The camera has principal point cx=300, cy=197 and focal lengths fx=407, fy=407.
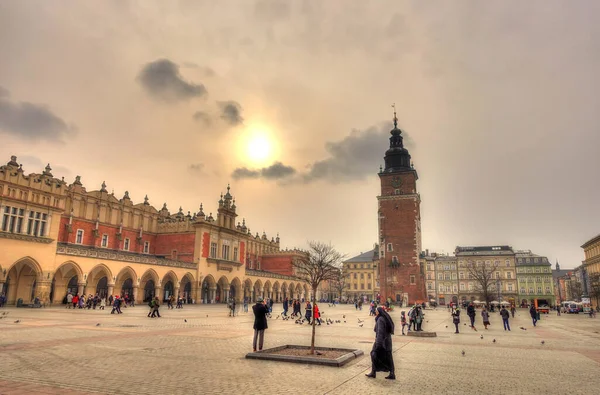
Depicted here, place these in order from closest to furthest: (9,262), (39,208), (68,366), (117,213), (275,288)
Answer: (68,366) < (9,262) < (39,208) < (117,213) < (275,288)

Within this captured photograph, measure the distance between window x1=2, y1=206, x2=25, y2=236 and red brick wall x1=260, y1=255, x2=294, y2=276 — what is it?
172ft

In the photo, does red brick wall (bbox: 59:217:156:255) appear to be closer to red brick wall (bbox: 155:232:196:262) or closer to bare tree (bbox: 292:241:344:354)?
red brick wall (bbox: 155:232:196:262)

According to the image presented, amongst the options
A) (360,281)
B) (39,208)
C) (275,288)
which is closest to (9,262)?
(39,208)

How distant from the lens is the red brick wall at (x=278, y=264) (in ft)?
266

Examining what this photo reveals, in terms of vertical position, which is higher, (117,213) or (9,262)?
(117,213)

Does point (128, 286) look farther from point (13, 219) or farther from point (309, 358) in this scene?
point (309, 358)

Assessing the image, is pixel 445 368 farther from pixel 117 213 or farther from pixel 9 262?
pixel 117 213

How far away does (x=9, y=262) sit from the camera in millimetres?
32188

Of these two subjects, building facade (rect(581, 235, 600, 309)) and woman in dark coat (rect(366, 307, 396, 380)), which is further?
building facade (rect(581, 235, 600, 309))

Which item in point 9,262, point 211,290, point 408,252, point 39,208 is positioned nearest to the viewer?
point 9,262

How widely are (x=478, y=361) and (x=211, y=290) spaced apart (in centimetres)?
4775

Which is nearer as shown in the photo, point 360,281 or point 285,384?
point 285,384

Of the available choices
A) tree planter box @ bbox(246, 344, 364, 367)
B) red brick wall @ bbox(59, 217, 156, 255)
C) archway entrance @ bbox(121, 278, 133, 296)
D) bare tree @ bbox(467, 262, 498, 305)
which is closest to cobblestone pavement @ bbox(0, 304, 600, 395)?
tree planter box @ bbox(246, 344, 364, 367)

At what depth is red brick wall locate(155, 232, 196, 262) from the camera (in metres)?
54.5
